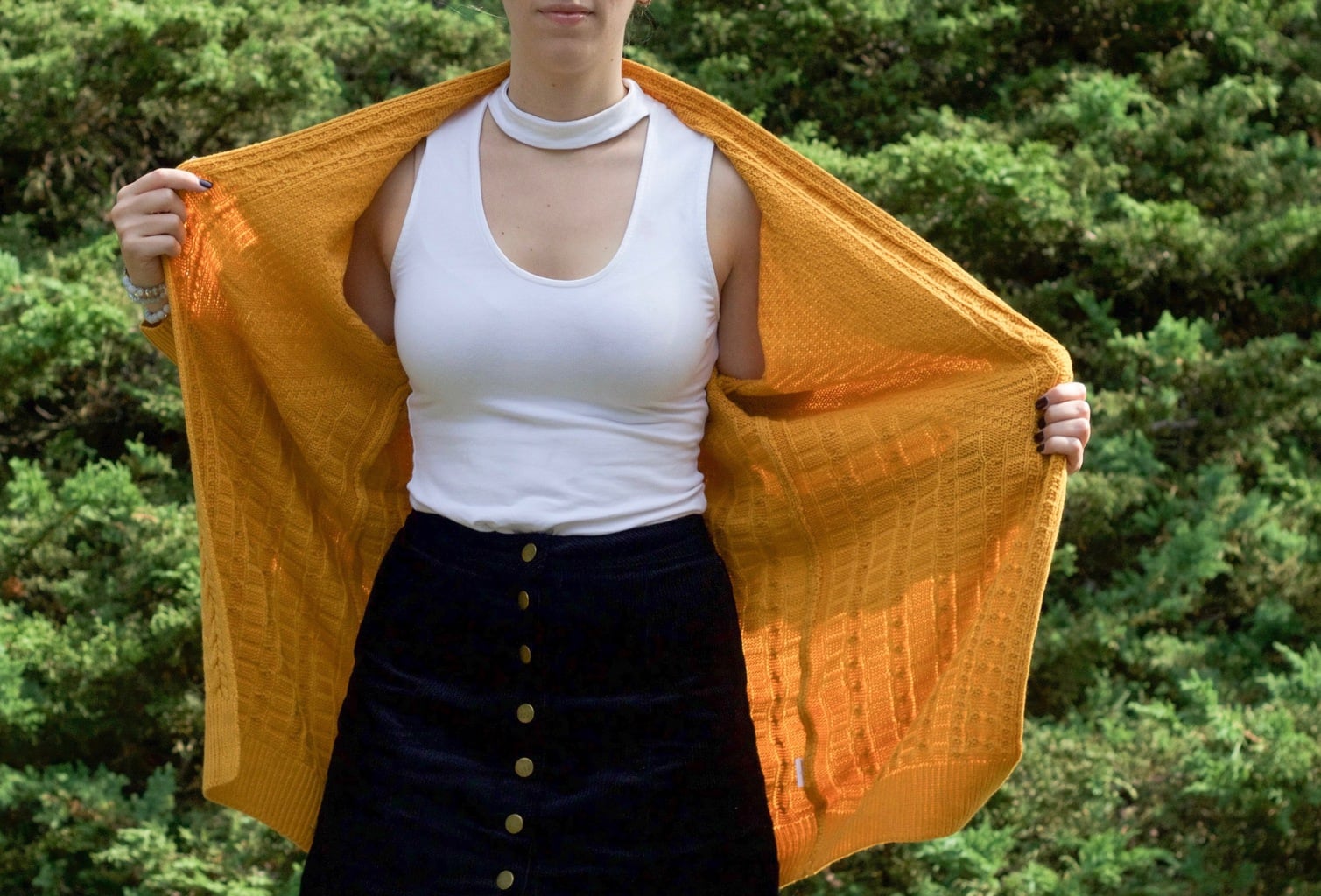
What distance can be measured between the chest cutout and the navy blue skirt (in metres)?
0.35

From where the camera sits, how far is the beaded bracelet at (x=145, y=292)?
2047 mm

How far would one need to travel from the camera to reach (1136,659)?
3.47 metres

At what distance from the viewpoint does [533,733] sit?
192cm

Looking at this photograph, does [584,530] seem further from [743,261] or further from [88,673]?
[88,673]

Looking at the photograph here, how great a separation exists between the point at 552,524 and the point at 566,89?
21.5 inches

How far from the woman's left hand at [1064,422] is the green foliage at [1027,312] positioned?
1.25 meters

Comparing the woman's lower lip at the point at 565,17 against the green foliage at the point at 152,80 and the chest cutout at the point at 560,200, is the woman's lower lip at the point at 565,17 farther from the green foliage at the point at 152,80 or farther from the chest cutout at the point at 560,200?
the green foliage at the point at 152,80

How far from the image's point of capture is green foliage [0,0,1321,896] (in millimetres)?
3092

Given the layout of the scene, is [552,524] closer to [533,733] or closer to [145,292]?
[533,733]

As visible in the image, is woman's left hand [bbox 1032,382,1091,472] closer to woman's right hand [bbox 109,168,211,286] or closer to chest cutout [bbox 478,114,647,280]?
chest cutout [bbox 478,114,647,280]

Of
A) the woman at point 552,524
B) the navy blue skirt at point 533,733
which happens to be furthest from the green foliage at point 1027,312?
the navy blue skirt at point 533,733

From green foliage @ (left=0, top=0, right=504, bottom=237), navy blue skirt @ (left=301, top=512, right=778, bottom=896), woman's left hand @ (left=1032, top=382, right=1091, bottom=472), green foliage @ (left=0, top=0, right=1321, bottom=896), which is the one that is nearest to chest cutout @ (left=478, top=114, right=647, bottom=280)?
navy blue skirt @ (left=301, top=512, right=778, bottom=896)

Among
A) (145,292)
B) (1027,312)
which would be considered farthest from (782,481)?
(1027,312)

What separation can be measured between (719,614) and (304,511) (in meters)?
0.62
